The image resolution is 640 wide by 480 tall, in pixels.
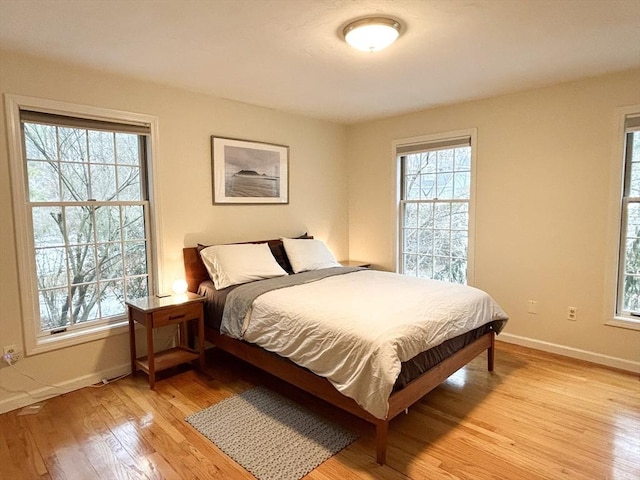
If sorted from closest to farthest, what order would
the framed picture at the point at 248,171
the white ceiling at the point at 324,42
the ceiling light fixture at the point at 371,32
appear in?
the white ceiling at the point at 324,42 < the ceiling light fixture at the point at 371,32 < the framed picture at the point at 248,171


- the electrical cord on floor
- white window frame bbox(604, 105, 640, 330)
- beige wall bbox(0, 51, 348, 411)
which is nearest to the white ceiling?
beige wall bbox(0, 51, 348, 411)

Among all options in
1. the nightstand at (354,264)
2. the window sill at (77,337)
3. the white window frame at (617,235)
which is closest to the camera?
the window sill at (77,337)

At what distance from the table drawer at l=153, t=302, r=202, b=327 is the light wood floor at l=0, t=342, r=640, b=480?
1.57 ft

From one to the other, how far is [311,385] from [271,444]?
1.27ft

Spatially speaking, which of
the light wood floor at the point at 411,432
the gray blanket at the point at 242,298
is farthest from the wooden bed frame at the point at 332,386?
the light wood floor at the point at 411,432

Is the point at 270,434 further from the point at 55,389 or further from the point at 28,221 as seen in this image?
the point at 28,221

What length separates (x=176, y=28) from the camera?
2.10m

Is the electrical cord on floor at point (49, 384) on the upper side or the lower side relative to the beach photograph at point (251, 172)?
lower

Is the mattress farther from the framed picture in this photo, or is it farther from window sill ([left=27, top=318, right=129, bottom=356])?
the framed picture

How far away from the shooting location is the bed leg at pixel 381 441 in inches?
76.2

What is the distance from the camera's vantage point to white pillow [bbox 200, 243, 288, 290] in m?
3.11

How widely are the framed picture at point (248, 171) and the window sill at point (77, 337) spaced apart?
52.4 inches

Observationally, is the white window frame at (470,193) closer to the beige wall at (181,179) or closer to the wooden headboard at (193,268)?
the beige wall at (181,179)

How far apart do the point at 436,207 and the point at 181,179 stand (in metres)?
2.61
